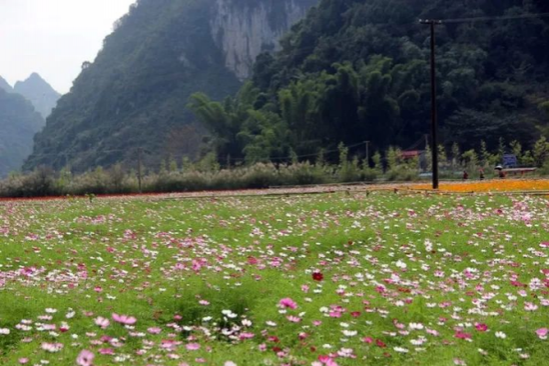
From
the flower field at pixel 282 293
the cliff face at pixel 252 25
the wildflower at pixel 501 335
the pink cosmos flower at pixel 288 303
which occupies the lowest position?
the wildflower at pixel 501 335

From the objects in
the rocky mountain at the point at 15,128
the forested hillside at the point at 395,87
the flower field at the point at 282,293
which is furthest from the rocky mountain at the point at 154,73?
the flower field at the point at 282,293

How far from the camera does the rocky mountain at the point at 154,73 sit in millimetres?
113562

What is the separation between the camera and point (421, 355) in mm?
5020

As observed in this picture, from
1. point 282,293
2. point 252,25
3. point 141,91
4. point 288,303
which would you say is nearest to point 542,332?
point 288,303

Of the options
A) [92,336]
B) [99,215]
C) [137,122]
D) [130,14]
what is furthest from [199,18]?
[92,336]

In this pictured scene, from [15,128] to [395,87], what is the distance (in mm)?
145039

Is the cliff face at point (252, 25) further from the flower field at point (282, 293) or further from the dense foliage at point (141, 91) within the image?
the flower field at point (282, 293)

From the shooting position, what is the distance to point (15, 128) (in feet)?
586

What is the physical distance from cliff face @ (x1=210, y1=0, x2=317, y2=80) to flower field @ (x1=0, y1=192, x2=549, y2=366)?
13657cm

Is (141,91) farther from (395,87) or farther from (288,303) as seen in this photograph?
(288,303)

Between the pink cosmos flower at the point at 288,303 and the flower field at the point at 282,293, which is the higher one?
the pink cosmos flower at the point at 288,303

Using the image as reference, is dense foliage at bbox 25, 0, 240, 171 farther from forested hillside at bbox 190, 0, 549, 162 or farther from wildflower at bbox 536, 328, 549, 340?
wildflower at bbox 536, 328, 549, 340

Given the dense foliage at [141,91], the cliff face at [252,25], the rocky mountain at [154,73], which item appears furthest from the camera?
the cliff face at [252,25]

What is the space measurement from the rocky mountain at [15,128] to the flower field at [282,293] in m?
149
